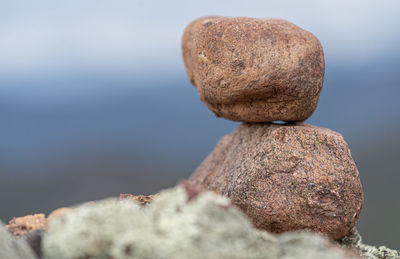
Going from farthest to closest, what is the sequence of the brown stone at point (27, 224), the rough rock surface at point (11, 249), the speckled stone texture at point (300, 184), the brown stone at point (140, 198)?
the speckled stone texture at point (300, 184)
the brown stone at point (140, 198)
the brown stone at point (27, 224)
the rough rock surface at point (11, 249)

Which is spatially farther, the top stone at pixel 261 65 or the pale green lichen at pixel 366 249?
the pale green lichen at pixel 366 249

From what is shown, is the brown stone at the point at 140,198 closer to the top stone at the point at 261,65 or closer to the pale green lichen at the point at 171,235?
the top stone at the point at 261,65

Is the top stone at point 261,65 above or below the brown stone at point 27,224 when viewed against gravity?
above

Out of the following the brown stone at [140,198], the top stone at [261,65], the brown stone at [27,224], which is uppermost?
the top stone at [261,65]

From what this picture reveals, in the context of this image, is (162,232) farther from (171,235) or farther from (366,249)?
(366,249)

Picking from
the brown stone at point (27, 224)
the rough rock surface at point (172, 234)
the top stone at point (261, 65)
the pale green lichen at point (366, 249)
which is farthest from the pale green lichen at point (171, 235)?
the pale green lichen at point (366, 249)

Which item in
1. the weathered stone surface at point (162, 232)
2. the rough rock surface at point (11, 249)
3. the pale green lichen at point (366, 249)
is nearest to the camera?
the weathered stone surface at point (162, 232)

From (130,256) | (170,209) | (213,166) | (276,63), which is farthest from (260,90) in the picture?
(130,256)

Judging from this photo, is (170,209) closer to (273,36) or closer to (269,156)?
(269,156)
